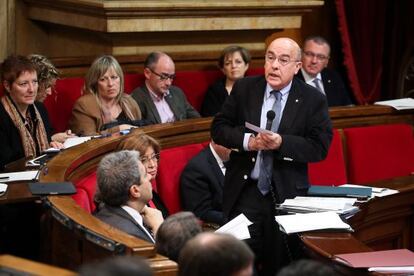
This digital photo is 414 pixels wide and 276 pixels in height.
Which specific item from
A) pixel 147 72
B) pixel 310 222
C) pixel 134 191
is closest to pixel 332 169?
pixel 147 72

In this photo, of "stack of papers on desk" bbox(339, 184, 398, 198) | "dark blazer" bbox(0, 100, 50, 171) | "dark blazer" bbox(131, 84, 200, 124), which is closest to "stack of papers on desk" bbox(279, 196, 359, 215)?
"stack of papers on desk" bbox(339, 184, 398, 198)

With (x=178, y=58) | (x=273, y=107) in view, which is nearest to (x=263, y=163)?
(x=273, y=107)

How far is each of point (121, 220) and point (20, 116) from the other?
165 centimetres

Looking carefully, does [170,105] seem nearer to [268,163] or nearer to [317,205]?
[268,163]

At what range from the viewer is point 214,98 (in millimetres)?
6582

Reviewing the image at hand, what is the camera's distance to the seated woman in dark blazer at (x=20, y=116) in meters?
5.06

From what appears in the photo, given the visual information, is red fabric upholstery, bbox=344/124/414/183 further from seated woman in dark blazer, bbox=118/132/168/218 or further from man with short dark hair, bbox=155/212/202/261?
Result: man with short dark hair, bbox=155/212/202/261

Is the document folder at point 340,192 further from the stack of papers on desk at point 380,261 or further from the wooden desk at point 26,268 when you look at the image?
the wooden desk at point 26,268

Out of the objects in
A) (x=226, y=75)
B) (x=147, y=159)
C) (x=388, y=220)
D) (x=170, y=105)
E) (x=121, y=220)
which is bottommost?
(x=388, y=220)

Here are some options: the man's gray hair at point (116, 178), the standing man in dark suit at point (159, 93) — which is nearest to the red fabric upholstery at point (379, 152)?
the standing man in dark suit at point (159, 93)

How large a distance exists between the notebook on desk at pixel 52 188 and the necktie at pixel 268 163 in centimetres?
108

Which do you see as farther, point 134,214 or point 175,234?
point 134,214

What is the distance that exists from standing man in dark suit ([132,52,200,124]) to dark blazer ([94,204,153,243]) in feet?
8.05

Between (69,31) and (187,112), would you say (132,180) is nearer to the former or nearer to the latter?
(187,112)
